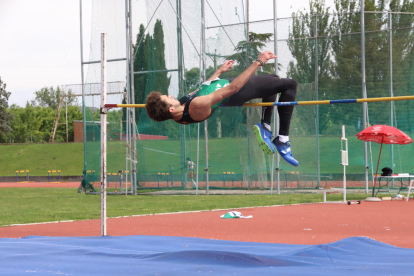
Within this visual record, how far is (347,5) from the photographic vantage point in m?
24.2

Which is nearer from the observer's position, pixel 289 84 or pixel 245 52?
pixel 289 84

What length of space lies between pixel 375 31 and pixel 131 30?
22.0 feet

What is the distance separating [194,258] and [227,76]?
38.0ft

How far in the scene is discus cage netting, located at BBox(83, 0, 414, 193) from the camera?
15680 millimetres

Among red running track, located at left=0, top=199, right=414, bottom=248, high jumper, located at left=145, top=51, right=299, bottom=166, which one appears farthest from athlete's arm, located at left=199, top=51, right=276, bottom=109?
red running track, located at left=0, top=199, right=414, bottom=248

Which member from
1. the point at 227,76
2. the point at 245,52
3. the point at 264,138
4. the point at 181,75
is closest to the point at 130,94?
the point at 181,75

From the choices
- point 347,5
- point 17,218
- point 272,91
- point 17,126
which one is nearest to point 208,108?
point 272,91

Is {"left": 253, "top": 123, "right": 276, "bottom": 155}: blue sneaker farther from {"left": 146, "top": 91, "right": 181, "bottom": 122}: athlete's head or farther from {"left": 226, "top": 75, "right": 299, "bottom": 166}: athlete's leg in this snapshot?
{"left": 146, "top": 91, "right": 181, "bottom": 122}: athlete's head

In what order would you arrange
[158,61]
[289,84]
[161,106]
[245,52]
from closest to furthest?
[161,106]
[289,84]
[245,52]
[158,61]

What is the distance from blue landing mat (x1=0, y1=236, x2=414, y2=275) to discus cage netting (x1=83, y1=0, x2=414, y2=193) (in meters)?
9.95

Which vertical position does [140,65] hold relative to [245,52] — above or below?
below

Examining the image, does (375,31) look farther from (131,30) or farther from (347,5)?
(347,5)

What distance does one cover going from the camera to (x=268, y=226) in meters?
8.18

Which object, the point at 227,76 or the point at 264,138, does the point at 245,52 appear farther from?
the point at 264,138
